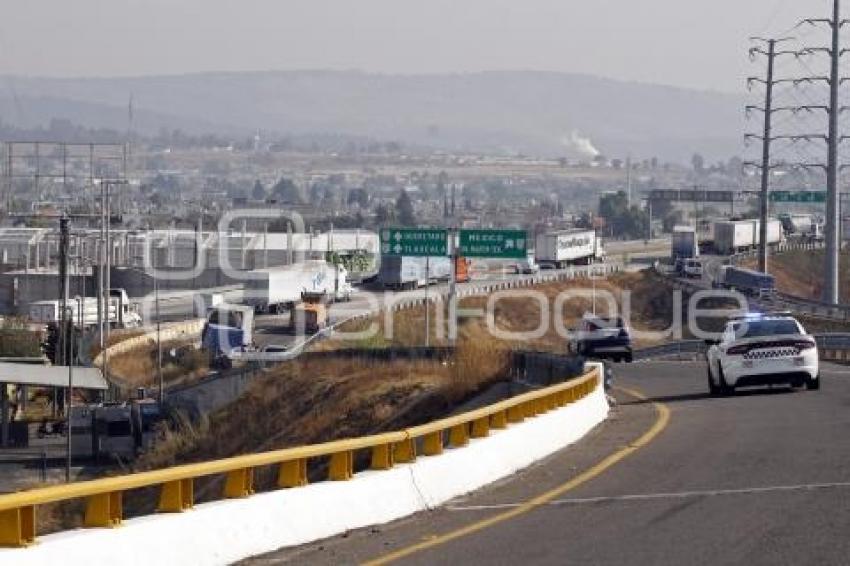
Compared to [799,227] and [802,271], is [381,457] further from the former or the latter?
[799,227]

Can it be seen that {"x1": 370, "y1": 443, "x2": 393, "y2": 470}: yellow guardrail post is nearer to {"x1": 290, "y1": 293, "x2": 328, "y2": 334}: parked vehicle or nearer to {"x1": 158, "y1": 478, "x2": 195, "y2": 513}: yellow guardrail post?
{"x1": 158, "y1": 478, "x2": 195, "y2": 513}: yellow guardrail post

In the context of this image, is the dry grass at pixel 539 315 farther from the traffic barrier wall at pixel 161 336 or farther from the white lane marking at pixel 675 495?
the white lane marking at pixel 675 495

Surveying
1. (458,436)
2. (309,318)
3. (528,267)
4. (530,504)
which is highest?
(458,436)

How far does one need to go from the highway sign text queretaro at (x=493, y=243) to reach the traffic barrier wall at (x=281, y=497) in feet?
187

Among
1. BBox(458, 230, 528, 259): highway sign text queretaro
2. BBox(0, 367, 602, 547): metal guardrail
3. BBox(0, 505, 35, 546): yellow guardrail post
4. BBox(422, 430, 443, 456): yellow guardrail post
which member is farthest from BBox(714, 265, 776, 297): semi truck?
BBox(0, 505, 35, 546): yellow guardrail post

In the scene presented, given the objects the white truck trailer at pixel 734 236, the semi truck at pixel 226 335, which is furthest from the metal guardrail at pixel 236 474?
the white truck trailer at pixel 734 236

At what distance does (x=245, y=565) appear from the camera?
13688 millimetres

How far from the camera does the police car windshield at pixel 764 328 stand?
3422cm

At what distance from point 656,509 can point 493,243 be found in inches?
2538

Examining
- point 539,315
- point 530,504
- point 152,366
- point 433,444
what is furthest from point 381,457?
point 539,315

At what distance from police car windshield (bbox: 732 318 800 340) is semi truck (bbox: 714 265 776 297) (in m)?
60.3

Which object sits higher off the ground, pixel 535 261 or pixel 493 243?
pixel 493 243

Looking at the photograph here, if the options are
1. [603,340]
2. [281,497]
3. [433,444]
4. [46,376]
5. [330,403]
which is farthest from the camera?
[603,340]

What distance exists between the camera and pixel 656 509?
54.4ft
